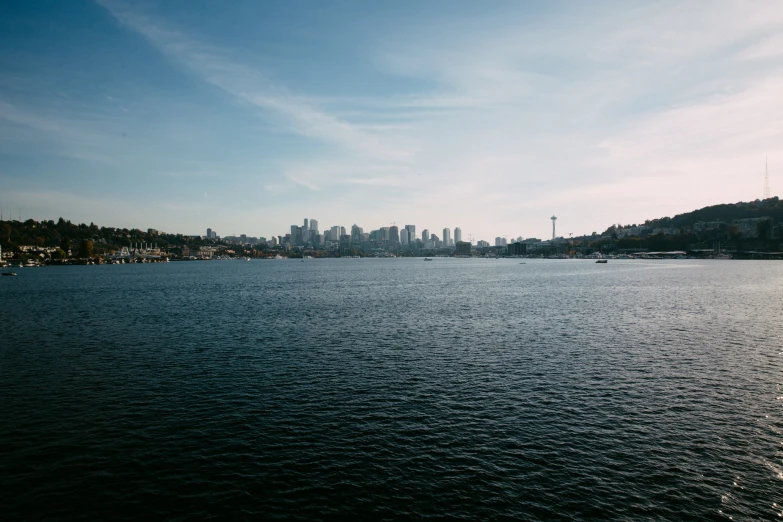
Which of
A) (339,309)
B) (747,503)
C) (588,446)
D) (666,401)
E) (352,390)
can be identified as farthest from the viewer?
(339,309)

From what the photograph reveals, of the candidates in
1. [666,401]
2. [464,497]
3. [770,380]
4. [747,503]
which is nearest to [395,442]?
[464,497]

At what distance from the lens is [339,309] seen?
71562 millimetres

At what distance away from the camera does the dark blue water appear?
17.8 metres

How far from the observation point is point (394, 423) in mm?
25047

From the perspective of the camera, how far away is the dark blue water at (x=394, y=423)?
1784cm

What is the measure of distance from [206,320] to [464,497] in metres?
51.7

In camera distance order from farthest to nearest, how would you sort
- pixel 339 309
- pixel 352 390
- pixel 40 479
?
pixel 339 309, pixel 352 390, pixel 40 479

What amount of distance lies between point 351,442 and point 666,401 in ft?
65.4

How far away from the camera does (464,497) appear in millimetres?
17953

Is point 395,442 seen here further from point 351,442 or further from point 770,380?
point 770,380

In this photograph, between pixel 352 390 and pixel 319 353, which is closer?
pixel 352 390

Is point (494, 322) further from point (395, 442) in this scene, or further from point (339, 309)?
point (395, 442)

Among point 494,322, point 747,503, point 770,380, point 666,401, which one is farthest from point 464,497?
point 494,322

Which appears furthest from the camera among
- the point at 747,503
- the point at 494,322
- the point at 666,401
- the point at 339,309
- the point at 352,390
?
the point at 339,309
